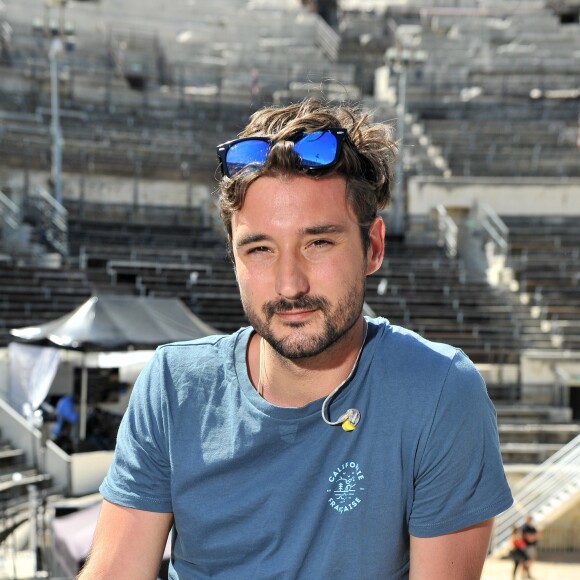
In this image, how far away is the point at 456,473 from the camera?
167 cm

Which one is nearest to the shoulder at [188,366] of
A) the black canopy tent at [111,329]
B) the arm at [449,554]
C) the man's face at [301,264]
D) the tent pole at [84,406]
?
the man's face at [301,264]

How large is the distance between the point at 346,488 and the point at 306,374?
23 centimetres

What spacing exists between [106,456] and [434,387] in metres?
10.6

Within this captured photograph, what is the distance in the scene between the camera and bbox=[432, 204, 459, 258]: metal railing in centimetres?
2080

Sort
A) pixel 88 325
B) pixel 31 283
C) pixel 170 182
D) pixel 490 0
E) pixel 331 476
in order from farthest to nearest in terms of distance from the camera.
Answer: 1. pixel 490 0
2. pixel 170 182
3. pixel 31 283
4. pixel 88 325
5. pixel 331 476

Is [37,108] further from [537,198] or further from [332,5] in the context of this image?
[332,5]

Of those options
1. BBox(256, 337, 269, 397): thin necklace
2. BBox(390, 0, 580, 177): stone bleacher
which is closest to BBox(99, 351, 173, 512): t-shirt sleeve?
BBox(256, 337, 269, 397): thin necklace

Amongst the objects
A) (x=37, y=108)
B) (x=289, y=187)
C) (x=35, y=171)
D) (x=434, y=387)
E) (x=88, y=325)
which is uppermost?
(x=37, y=108)

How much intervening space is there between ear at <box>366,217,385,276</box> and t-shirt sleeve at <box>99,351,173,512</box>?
48 cm

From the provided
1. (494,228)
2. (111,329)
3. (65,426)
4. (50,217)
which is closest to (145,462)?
(111,329)

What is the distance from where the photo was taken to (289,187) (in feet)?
5.80

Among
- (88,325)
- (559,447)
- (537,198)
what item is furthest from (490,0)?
(88,325)

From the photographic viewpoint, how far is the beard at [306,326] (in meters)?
1.74

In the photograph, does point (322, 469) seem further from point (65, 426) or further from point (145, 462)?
point (65, 426)
